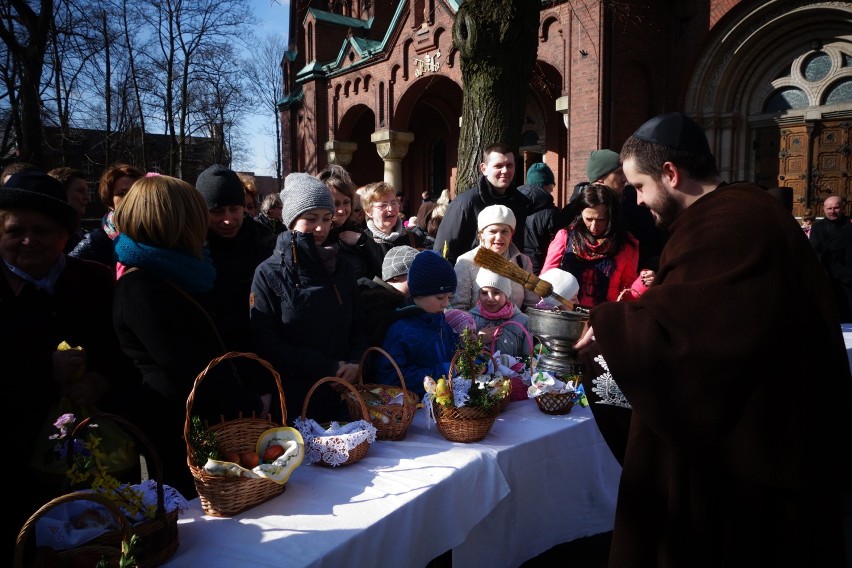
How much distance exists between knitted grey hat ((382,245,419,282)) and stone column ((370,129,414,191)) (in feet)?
43.5

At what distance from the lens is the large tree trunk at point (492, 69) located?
20.1 feet

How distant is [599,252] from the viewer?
414 centimetres

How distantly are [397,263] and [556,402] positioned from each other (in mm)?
1239

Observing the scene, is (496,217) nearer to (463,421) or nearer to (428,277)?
(428,277)

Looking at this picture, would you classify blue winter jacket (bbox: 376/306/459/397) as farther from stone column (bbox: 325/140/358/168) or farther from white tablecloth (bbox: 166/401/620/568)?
stone column (bbox: 325/140/358/168)

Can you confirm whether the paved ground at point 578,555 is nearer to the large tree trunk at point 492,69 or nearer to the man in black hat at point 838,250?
the large tree trunk at point 492,69

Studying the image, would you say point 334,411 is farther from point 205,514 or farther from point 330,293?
point 205,514

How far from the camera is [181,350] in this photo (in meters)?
2.12

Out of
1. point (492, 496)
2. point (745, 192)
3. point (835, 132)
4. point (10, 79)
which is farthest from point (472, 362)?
point (10, 79)

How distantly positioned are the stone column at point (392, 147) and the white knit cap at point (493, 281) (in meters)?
13.2

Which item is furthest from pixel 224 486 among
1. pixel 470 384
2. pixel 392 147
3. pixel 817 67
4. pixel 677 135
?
pixel 392 147

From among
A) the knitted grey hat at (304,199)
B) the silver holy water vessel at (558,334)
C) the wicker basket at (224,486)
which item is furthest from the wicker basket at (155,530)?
the silver holy water vessel at (558,334)

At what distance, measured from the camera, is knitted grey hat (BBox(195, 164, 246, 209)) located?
3.08m

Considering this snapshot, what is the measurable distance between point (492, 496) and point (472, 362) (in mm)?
577
